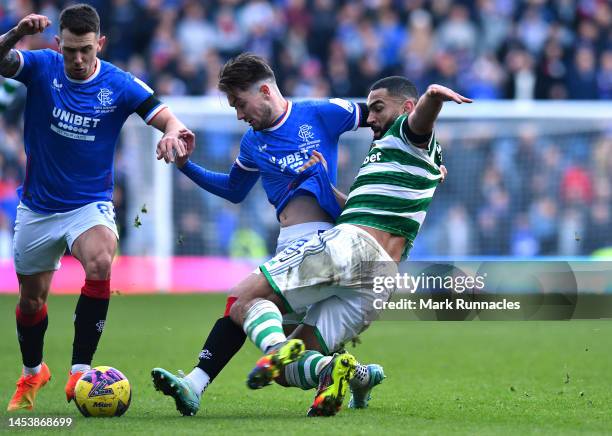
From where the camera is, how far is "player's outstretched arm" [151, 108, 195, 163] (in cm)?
738

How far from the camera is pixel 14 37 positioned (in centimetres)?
759

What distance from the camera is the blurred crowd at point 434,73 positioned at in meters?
18.5

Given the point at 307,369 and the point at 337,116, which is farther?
the point at 337,116

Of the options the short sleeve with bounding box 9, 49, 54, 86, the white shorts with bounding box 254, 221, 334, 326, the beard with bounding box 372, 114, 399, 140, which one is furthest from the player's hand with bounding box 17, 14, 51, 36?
the beard with bounding box 372, 114, 399, 140

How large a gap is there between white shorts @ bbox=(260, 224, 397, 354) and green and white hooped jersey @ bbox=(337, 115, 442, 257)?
0.50 feet

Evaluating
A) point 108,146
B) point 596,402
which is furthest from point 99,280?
point 596,402

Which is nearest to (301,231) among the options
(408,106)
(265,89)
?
(265,89)

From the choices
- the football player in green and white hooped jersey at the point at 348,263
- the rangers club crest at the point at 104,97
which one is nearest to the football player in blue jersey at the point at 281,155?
the football player in green and white hooped jersey at the point at 348,263

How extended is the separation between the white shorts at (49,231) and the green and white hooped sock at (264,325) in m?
1.48

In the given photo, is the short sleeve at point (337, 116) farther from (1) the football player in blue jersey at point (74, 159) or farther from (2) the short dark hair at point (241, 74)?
(1) the football player in blue jersey at point (74, 159)

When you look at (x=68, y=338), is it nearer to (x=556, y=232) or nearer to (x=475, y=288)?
(x=475, y=288)

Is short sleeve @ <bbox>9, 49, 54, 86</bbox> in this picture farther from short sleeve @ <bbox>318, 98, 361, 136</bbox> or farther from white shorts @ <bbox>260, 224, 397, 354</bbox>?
white shorts @ <bbox>260, 224, 397, 354</bbox>

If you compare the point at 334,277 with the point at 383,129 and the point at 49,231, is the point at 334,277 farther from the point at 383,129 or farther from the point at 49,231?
the point at 49,231

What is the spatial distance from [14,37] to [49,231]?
52.7 inches
